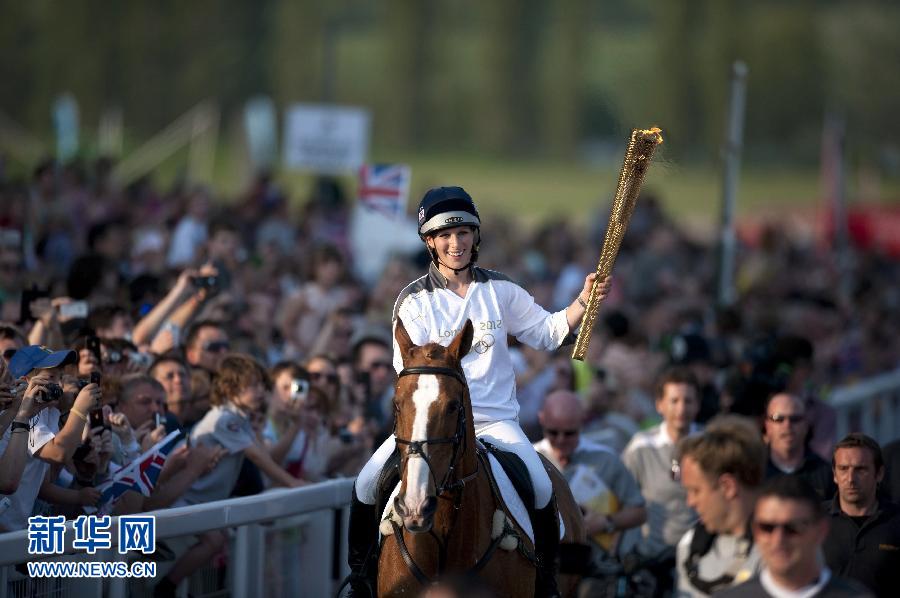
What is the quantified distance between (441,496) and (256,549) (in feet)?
6.38

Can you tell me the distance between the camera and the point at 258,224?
2097cm

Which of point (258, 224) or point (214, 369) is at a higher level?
point (258, 224)

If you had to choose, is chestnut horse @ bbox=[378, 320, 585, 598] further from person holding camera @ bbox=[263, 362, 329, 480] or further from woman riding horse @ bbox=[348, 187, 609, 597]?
person holding camera @ bbox=[263, 362, 329, 480]

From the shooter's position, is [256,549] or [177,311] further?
[177,311]

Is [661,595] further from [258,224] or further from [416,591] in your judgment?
[258,224]

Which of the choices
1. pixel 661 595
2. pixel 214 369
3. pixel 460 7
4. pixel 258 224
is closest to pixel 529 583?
pixel 661 595

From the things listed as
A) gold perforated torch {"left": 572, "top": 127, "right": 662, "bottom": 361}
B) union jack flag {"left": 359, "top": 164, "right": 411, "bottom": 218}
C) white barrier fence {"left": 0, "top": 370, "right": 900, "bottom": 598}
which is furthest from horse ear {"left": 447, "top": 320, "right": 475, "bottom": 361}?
union jack flag {"left": 359, "top": 164, "right": 411, "bottom": 218}

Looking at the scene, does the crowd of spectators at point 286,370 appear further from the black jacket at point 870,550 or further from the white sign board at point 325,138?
the white sign board at point 325,138

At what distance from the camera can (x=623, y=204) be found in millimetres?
8375

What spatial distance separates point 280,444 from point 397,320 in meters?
2.67

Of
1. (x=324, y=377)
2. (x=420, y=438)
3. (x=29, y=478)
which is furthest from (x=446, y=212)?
(x=324, y=377)

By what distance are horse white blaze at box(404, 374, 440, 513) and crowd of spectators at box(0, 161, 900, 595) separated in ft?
4.11

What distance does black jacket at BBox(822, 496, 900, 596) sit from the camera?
28.9 ft

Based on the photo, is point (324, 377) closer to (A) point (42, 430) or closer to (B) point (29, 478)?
(A) point (42, 430)
